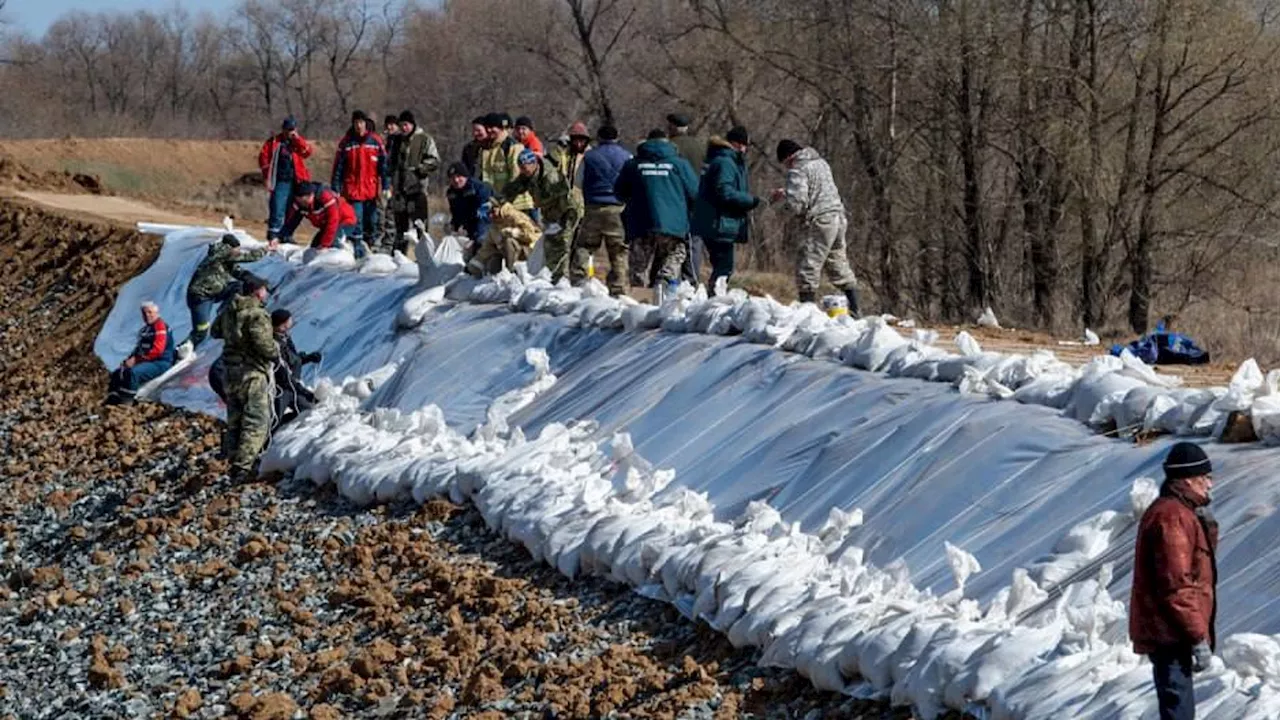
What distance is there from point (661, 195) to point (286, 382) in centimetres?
337

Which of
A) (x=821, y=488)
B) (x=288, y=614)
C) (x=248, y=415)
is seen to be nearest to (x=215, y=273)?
(x=248, y=415)

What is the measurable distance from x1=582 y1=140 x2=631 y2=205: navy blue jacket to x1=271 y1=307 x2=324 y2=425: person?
2.47 m

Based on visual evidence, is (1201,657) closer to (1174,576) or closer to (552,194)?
(1174,576)

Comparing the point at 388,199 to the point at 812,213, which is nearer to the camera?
the point at 812,213

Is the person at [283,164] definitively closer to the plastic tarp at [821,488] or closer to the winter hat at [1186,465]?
the plastic tarp at [821,488]

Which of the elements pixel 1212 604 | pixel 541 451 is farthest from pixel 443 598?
pixel 1212 604

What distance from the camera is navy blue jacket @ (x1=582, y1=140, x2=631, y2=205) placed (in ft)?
53.3

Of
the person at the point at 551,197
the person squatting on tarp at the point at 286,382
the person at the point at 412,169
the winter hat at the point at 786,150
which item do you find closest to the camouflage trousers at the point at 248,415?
the person squatting on tarp at the point at 286,382

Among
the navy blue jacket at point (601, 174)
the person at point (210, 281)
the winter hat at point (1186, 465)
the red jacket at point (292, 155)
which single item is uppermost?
the winter hat at point (1186, 465)

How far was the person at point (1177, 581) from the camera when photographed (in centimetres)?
691

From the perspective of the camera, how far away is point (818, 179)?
15.1 metres

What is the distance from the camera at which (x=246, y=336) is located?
16062 mm

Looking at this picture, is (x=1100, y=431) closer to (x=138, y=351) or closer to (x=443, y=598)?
(x=443, y=598)

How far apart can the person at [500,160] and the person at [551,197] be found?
230 millimetres
